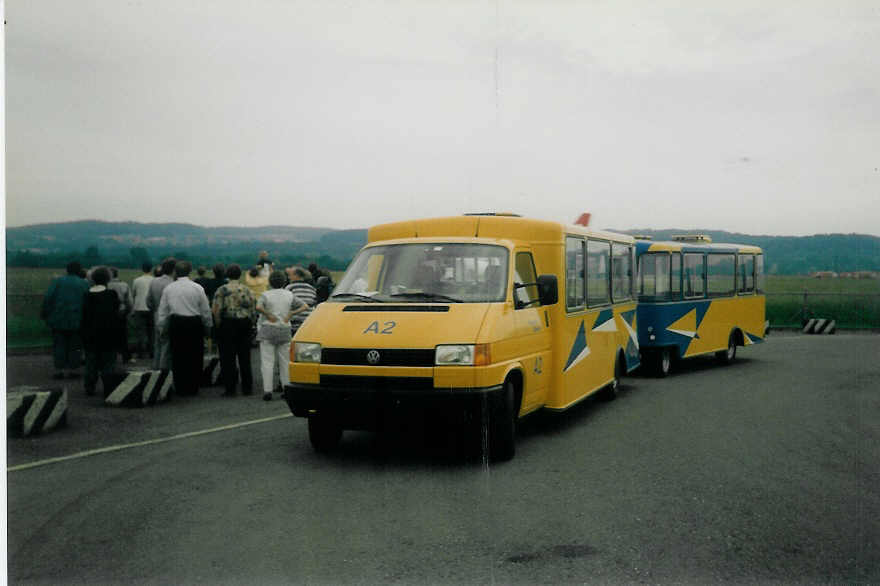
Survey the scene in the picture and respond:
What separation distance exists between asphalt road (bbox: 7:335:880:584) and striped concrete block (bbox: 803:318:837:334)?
973 inches

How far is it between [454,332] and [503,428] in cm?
108

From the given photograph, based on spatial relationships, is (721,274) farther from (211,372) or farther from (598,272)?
(211,372)

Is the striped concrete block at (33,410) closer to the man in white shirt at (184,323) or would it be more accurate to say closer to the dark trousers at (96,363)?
the dark trousers at (96,363)

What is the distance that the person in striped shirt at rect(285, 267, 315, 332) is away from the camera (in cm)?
1315

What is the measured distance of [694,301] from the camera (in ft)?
58.6

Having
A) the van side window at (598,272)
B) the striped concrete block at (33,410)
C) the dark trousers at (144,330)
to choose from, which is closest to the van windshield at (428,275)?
the van side window at (598,272)

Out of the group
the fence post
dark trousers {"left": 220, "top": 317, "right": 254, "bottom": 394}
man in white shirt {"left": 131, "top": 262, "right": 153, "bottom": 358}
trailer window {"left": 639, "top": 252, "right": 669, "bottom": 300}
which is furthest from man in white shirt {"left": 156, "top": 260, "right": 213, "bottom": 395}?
the fence post

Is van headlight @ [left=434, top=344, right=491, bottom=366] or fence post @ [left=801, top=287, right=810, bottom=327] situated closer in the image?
van headlight @ [left=434, top=344, right=491, bottom=366]

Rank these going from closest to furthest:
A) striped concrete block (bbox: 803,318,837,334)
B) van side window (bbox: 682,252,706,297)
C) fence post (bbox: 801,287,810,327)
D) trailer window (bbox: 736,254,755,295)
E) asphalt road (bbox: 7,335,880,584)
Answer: asphalt road (bbox: 7,335,880,584) < van side window (bbox: 682,252,706,297) < trailer window (bbox: 736,254,755,295) < striped concrete block (bbox: 803,318,837,334) < fence post (bbox: 801,287,810,327)

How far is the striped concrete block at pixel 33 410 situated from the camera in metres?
9.69

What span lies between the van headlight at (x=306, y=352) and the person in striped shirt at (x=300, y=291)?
4.70 metres

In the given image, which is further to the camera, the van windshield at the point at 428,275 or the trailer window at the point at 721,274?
the trailer window at the point at 721,274

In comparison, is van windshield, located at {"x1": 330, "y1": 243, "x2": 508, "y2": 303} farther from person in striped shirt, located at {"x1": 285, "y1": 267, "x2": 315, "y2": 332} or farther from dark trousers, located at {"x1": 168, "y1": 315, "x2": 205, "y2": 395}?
dark trousers, located at {"x1": 168, "y1": 315, "x2": 205, "y2": 395}

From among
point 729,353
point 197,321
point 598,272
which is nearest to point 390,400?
point 598,272
